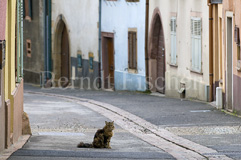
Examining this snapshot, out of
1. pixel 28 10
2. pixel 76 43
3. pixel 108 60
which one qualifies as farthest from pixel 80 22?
pixel 28 10

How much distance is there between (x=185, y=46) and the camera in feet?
79.8

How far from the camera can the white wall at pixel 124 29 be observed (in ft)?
95.0

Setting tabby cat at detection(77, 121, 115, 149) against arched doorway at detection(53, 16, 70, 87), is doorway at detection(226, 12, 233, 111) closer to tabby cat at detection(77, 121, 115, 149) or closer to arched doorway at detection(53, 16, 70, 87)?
tabby cat at detection(77, 121, 115, 149)

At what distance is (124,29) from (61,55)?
8376 millimetres

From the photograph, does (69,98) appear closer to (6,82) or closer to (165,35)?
(165,35)

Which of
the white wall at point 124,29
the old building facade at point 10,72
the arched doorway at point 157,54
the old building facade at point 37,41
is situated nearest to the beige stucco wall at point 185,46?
the arched doorway at point 157,54

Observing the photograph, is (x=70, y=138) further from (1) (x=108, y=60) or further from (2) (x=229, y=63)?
(1) (x=108, y=60)

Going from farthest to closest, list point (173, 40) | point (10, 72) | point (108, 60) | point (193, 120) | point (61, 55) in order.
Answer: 1. point (61, 55)
2. point (108, 60)
3. point (173, 40)
4. point (193, 120)
5. point (10, 72)

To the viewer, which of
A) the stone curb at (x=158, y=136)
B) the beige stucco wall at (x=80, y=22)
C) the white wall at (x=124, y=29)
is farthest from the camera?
the beige stucco wall at (x=80, y=22)

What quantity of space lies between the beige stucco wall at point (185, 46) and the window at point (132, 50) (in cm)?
244

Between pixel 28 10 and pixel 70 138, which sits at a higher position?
pixel 28 10

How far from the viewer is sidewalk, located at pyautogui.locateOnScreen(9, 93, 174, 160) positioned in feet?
35.0

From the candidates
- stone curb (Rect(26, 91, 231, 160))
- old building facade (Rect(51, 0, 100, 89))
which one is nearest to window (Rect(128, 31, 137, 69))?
old building facade (Rect(51, 0, 100, 89))

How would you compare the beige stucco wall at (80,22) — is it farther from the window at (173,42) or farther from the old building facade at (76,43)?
the window at (173,42)
